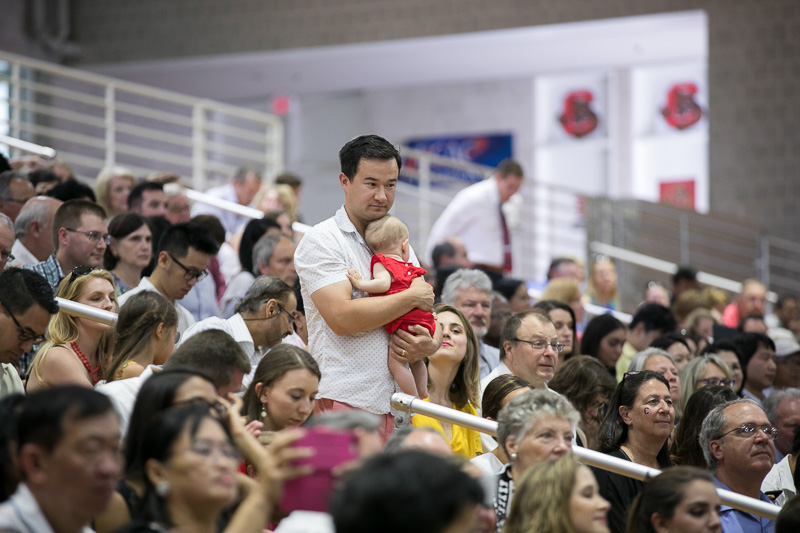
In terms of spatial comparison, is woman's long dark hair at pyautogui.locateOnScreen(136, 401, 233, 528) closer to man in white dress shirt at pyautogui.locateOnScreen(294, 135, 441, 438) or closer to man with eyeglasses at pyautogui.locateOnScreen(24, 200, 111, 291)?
man in white dress shirt at pyautogui.locateOnScreen(294, 135, 441, 438)

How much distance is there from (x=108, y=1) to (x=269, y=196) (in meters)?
7.13

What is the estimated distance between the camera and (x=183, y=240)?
510cm

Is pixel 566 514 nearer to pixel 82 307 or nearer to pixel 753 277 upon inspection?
pixel 82 307

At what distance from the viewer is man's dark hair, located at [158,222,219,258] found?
16.7 ft

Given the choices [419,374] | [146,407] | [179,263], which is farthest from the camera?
[179,263]

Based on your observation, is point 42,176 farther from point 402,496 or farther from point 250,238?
point 402,496

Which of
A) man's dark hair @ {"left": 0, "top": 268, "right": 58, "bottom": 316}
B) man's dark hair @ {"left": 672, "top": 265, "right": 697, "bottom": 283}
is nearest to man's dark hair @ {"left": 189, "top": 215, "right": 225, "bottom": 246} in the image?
man's dark hair @ {"left": 0, "top": 268, "right": 58, "bottom": 316}

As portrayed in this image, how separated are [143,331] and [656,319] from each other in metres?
3.97

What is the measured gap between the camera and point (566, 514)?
2908 millimetres

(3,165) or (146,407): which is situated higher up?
(3,165)

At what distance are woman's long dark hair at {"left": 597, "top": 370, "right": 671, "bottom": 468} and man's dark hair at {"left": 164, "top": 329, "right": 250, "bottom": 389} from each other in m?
1.84

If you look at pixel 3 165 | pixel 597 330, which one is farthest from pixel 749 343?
pixel 3 165

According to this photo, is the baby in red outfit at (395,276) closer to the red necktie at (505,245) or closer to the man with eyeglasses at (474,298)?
the man with eyeglasses at (474,298)

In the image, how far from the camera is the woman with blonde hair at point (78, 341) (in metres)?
3.79
